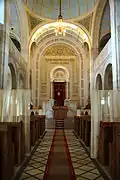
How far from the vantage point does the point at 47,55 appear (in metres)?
20.8

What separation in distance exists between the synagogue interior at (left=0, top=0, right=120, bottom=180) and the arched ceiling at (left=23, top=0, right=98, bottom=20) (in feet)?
0.23

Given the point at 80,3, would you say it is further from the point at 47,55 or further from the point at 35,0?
the point at 47,55

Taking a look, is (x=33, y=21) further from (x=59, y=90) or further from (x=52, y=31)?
(x=59, y=90)

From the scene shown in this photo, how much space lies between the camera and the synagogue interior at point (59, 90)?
481 centimetres

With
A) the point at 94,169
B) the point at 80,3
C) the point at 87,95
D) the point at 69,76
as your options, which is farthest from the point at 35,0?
the point at 94,169

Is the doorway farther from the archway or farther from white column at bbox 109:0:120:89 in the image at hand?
white column at bbox 109:0:120:89

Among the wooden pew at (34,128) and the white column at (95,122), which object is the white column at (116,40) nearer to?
the white column at (95,122)

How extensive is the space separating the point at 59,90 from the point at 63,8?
7.95 metres

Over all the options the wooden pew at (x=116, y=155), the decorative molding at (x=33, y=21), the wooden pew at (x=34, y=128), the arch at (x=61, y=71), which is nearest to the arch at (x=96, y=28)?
the decorative molding at (x=33, y=21)

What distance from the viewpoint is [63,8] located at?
16578 mm

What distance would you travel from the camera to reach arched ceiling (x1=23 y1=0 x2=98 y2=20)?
1586cm

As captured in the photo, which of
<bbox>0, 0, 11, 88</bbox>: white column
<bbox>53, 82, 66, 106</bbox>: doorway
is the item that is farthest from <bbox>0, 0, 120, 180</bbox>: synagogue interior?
<bbox>53, 82, 66, 106</bbox>: doorway

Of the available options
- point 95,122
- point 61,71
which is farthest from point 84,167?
point 61,71

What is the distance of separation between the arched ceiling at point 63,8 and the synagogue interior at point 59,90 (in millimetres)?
71
